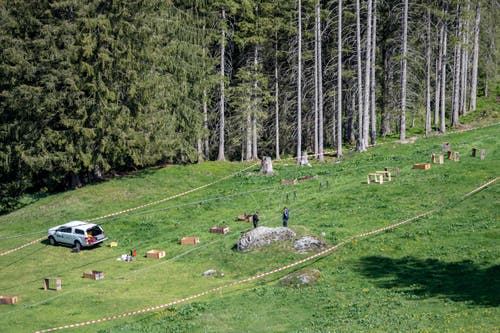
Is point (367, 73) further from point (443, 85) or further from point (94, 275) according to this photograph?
point (94, 275)

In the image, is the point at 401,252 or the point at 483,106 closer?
the point at 401,252

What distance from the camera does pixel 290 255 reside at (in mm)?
29766

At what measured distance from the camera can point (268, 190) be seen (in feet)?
142

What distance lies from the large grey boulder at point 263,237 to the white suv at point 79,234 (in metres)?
11.0

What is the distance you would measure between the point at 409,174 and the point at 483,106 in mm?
34369

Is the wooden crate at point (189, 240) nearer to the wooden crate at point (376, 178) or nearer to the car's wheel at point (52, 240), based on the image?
the car's wheel at point (52, 240)

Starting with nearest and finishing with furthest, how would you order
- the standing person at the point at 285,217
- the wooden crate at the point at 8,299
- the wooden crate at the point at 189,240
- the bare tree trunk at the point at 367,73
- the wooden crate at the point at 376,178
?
the wooden crate at the point at 8,299
the standing person at the point at 285,217
the wooden crate at the point at 189,240
the wooden crate at the point at 376,178
the bare tree trunk at the point at 367,73

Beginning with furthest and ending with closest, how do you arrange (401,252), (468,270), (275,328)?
(401,252) → (468,270) → (275,328)

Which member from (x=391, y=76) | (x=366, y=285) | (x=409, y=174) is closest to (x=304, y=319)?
(x=366, y=285)

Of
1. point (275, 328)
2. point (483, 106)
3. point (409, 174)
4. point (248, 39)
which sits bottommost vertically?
point (275, 328)

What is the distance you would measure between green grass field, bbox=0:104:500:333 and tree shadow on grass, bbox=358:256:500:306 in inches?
3.1

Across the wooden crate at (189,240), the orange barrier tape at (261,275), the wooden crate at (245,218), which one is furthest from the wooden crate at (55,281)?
the wooden crate at (245,218)

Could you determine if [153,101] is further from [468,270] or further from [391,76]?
[468,270]

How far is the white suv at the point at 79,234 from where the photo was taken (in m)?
36.6
